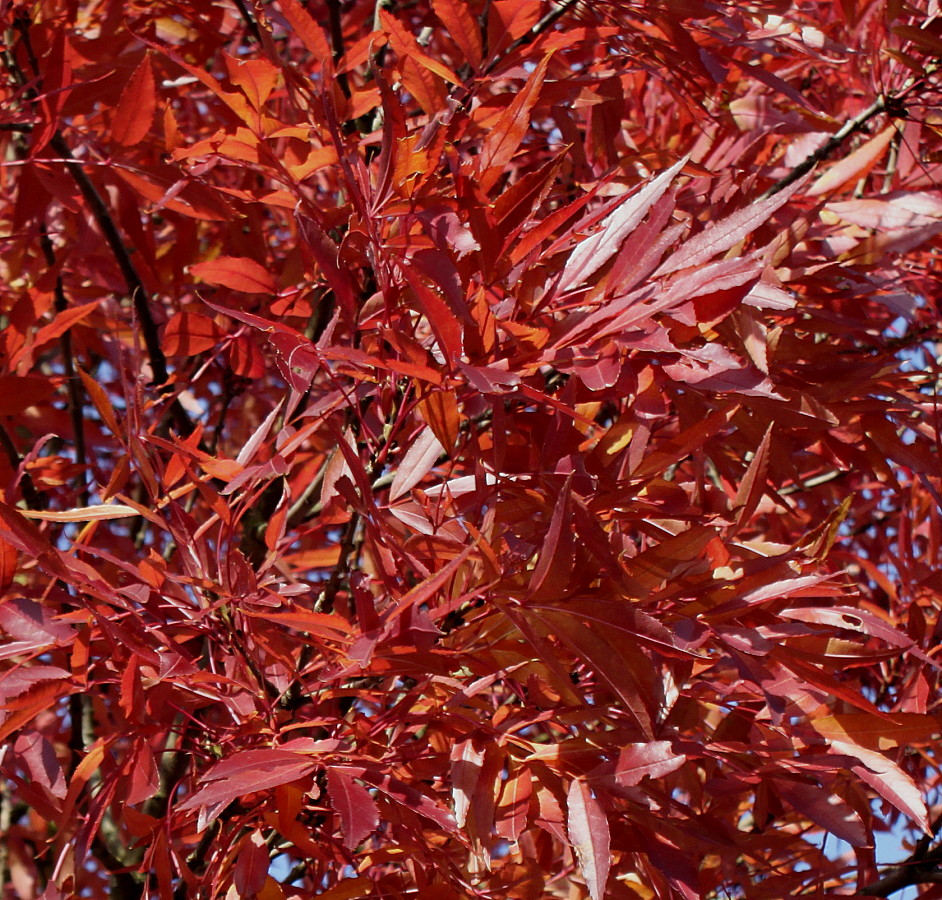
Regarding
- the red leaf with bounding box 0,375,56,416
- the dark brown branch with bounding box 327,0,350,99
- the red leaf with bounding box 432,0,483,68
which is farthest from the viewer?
the dark brown branch with bounding box 327,0,350,99

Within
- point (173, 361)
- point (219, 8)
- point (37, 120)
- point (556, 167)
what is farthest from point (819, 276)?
point (173, 361)

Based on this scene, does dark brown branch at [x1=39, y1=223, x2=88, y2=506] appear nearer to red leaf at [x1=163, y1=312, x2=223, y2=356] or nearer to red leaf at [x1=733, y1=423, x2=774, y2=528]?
red leaf at [x1=163, y1=312, x2=223, y2=356]

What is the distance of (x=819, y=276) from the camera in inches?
32.1

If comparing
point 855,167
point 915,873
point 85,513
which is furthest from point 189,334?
point 915,873

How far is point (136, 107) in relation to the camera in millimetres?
857

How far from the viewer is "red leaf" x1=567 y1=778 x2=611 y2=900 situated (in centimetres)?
51

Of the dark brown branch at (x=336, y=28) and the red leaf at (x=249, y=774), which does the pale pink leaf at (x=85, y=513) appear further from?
the dark brown branch at (x=336, y=28)

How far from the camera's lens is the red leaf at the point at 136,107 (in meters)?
0.85

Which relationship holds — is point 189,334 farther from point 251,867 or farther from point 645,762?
point 645,762

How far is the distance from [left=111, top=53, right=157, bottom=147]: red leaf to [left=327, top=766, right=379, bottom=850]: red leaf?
1.87 feet

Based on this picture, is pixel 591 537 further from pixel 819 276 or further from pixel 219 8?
pixel 219 8

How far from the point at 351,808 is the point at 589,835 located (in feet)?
0.41

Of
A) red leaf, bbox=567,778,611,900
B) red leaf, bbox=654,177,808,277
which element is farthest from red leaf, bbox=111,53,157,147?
red leaf, bbox=567,778,611,900

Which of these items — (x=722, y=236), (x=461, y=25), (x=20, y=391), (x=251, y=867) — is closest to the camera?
(x=722, y=236)
